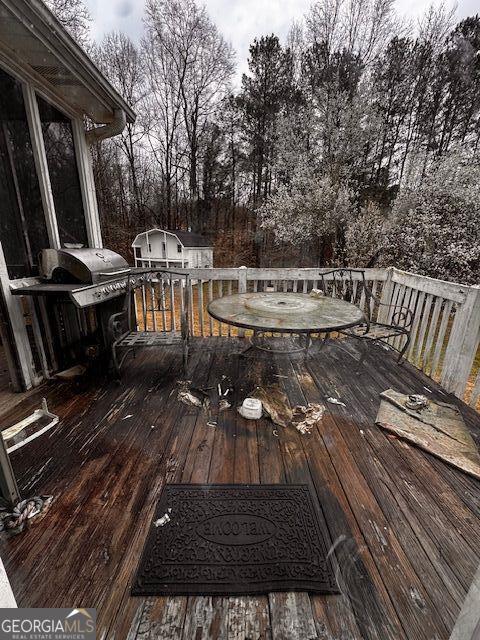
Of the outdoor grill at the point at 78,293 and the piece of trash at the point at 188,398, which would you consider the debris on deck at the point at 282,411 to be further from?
the outdoor grill at the point at 78,293

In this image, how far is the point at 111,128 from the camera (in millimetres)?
3148

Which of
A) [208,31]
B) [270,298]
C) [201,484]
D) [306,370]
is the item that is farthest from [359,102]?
[201,484]

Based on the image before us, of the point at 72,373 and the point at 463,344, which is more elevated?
the point at 463,344

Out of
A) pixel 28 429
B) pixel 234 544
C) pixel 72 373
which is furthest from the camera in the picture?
pixel 72 373

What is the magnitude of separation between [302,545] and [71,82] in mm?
3792

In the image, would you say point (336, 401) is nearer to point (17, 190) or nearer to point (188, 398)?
point (188, 398)

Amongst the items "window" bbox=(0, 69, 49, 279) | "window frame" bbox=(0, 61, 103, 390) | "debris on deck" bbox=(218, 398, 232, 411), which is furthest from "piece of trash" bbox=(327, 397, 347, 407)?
"window" bbox=(0, 69, 49, 279)

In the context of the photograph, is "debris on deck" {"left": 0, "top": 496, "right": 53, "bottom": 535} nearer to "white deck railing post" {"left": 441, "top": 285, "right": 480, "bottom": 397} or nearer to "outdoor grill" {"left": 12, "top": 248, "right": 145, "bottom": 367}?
"outdoor grill" {"left": 12, "top": 248, "right": 145, "bottom": 367}

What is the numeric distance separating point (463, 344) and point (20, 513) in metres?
3.38

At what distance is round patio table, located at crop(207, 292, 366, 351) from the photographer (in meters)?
2.28

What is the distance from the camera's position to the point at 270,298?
10.5ft

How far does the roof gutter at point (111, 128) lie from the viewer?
3.01 m

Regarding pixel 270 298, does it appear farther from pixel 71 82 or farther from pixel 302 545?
pixel 71 82

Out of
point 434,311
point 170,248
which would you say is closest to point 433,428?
point 434,311
